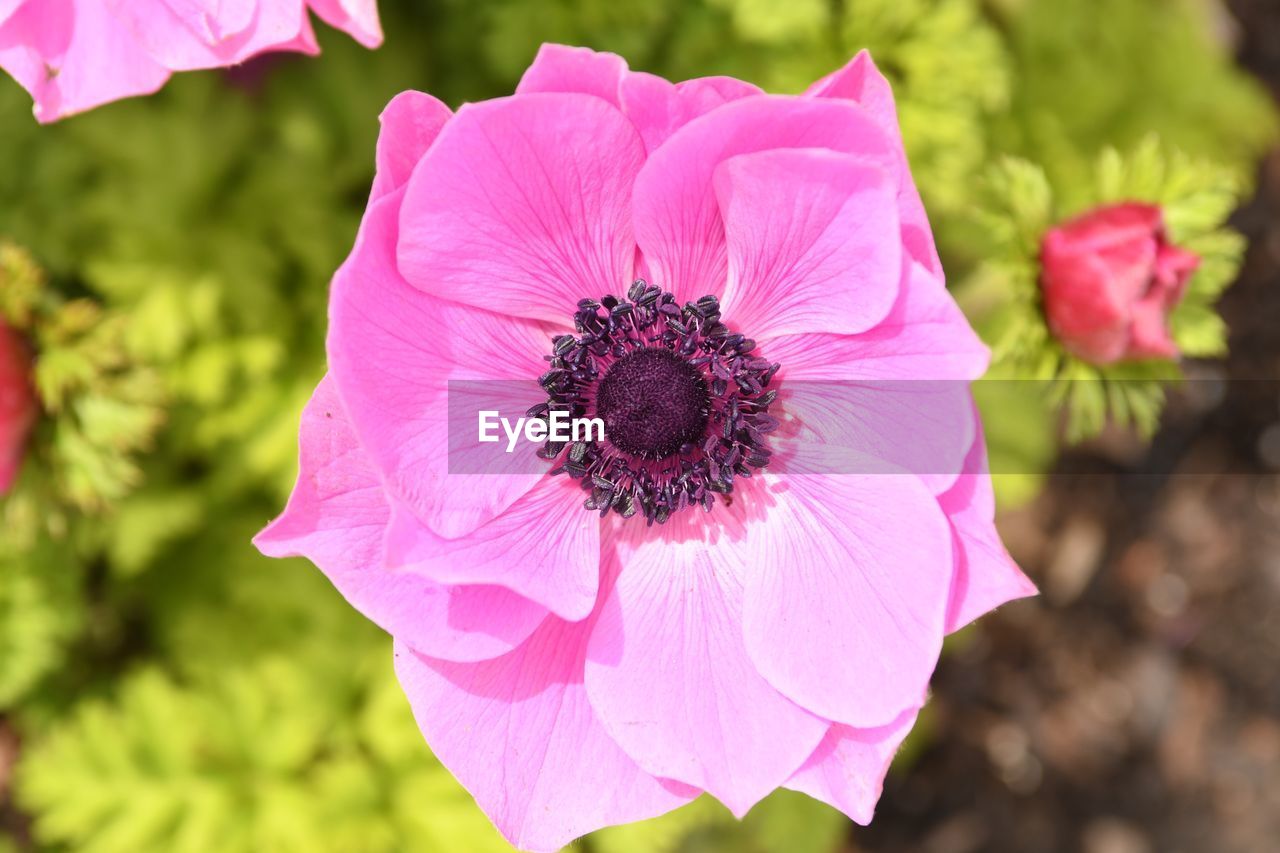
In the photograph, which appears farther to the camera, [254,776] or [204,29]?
[254,776]

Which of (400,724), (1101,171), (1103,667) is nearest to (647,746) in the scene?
(400,724)

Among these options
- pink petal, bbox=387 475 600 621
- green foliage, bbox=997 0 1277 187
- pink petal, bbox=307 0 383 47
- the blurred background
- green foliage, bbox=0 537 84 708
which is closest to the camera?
pink petal, bbox=387 475 600 621

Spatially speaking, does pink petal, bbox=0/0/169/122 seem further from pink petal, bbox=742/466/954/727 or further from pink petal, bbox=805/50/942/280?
pink petal, bbox=742/466/954/727

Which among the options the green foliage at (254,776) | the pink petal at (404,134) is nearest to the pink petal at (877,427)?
the pink petal at (404,134)

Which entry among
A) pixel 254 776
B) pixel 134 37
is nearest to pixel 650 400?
pixel 134 37

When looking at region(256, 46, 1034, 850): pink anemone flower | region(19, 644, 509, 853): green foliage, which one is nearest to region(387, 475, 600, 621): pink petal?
region(256, 46, 1034, 850): pink anemone flower

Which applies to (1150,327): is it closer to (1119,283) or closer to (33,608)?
(1119,283)

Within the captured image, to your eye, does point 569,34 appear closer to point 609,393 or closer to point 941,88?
point 941,88
